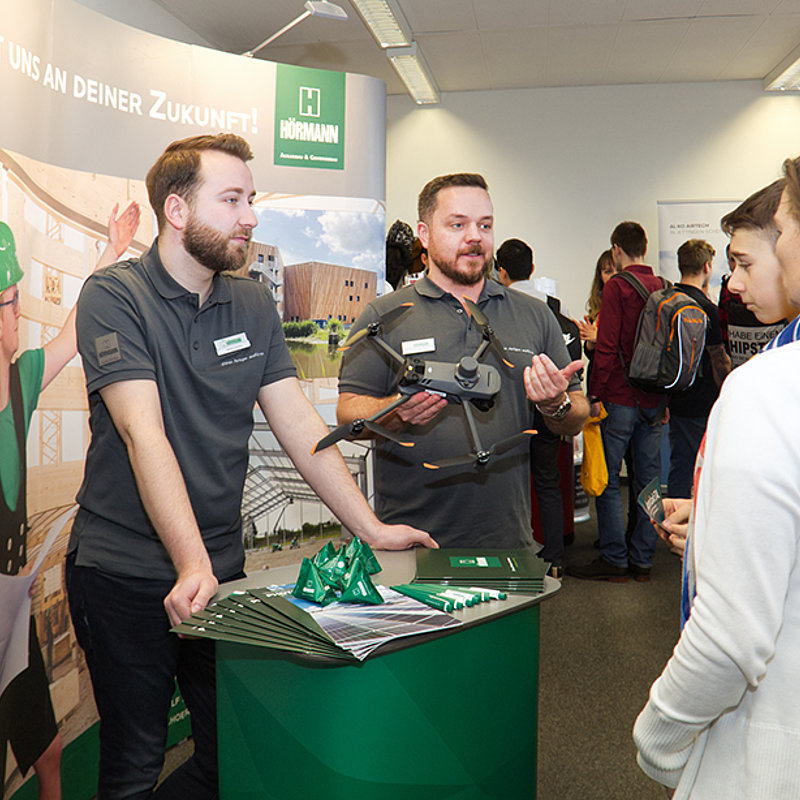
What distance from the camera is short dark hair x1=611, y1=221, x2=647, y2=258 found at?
444 centimetres

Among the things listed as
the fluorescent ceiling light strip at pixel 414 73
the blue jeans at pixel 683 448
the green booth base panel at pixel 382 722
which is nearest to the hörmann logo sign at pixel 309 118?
the green booth base panel at pixel 382 722

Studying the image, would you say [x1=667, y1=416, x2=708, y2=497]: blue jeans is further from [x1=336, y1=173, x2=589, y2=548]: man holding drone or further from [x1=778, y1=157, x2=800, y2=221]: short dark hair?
[x1=778, y1=157, x2=800, y2=221]: short dark hair

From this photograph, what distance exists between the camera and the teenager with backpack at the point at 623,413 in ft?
13.9

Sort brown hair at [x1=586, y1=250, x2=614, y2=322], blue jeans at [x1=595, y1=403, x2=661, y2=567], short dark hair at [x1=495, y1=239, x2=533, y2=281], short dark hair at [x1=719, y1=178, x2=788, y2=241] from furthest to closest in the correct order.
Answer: brown hair at [x1=586, y1=250, x2=614, y2=322] → blue jeans at [x1=595, y1=403, x2=661, y2=567] → short dark hair at [x1=495, y1=239, x2=533, y2=281] → short dark hair at [x1=719, y1=178, x2=788, y2=241]

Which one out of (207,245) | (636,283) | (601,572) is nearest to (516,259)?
(636,283)

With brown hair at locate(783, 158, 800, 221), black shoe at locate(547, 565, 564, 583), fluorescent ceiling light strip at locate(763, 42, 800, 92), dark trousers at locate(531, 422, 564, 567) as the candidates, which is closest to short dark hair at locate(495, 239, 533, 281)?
dark trousers at locate(531, 422, 564, 567)

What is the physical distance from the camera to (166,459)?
5.13 feet

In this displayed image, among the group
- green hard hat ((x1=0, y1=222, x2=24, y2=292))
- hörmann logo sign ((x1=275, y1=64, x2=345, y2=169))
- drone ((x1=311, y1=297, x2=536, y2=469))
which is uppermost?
hörmann logo sign ((x1=275, y1=64, x2=345, y2=169))

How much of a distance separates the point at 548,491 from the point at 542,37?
149 inches

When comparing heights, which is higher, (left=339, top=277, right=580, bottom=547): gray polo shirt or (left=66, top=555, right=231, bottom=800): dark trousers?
(left=339, top=277, right=580, bottom=547): gray polo shirt

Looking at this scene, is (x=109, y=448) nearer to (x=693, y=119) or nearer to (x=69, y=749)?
(x=69, y=749)

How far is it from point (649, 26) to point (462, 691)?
5.83m

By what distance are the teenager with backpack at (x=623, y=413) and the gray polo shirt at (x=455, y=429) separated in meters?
2.09

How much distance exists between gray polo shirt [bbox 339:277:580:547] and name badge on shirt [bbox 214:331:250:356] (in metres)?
0.46
